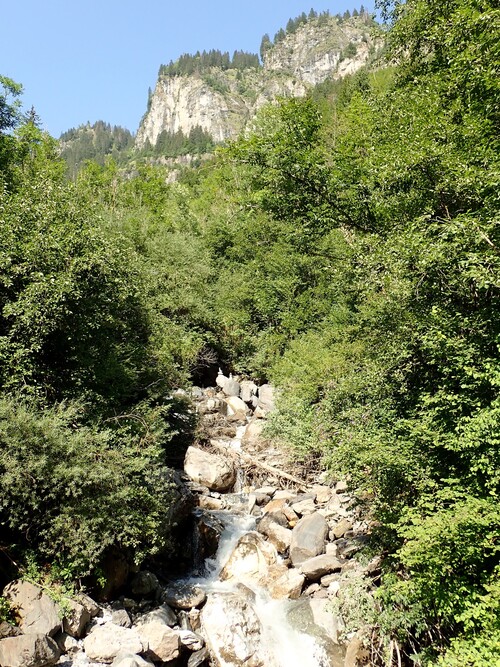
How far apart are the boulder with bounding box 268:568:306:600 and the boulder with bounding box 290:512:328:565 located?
0.55 m

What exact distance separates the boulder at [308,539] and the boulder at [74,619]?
5285mm

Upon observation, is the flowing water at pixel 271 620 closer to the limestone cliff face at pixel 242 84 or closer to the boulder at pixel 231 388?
the boulder at pixel 231 388

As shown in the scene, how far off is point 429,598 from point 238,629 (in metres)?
4.72

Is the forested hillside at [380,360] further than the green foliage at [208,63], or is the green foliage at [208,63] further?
the green foliage at [208,63]

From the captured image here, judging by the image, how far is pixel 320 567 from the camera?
34.0ft

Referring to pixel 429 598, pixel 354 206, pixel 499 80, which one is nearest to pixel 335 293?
pixel 354 206

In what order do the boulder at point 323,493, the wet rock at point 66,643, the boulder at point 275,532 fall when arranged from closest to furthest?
1. the wet rock at point 66,643
2. the boulder at point 275,532
3. the boulder at point 323,493

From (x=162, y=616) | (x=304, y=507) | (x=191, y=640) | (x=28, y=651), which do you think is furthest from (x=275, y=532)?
(x=28, y=651)

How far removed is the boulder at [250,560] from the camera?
445 inches

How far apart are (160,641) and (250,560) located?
3599 mm

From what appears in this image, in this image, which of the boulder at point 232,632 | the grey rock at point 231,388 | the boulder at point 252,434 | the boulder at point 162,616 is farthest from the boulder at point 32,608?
the grey rock at point 231,388

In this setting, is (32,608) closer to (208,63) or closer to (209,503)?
(209,503)

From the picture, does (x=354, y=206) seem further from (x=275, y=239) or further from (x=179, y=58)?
(x=179, y=58)

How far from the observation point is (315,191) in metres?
10.7
